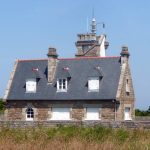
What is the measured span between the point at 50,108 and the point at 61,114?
94 cm

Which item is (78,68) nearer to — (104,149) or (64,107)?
(64,107)

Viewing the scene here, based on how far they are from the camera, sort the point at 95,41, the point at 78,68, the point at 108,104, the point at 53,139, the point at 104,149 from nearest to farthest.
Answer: the point at 104,149 → the point at 53,139 → the point at 108,104 → the point at 78,68 → the point at 95,41

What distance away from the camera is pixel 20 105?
37906 mm

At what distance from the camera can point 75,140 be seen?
1545 cm

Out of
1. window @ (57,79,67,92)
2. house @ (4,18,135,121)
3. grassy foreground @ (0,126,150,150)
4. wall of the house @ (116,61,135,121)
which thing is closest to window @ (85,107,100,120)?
house @ (4,18,135,121)

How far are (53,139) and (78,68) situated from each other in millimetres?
22517

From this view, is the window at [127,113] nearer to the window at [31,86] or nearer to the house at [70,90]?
the house at [70,90]

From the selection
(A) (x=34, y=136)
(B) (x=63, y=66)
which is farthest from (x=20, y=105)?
(A) (x=34, y=136)

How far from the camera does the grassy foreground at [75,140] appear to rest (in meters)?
14.0

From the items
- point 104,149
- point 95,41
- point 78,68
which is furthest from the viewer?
point 95,41

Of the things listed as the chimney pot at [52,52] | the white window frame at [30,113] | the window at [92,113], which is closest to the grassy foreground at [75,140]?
the window at [92,113]

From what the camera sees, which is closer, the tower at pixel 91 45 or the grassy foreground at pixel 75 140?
the grassy foreground at pixel 75 140

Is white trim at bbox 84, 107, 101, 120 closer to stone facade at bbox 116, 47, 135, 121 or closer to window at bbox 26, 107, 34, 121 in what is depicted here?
stone facade at bbox 116, 47, 135, 121

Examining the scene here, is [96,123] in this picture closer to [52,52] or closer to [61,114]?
[61,114]
